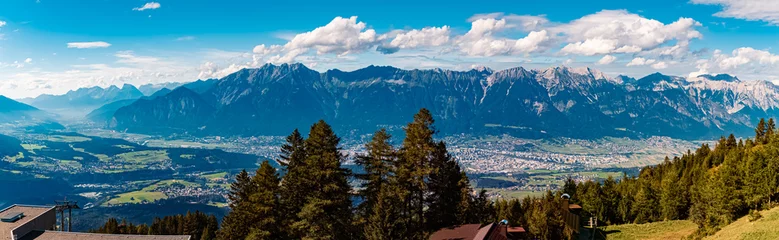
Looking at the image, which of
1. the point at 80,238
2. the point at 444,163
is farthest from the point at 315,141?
the point at 80,238

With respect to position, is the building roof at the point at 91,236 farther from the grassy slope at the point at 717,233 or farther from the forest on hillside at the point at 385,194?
the grassy slope at the point at 717,233

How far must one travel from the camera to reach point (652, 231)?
61.8 metres

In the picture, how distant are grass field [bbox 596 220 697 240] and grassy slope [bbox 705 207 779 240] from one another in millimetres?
12159

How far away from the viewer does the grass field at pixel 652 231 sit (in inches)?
2229

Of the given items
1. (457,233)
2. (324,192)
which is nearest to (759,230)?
(457,233)

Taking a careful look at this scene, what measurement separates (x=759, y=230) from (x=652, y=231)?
88.6 ft

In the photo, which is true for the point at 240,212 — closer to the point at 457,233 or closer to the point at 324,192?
the point at 324,192

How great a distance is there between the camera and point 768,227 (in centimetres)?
3588

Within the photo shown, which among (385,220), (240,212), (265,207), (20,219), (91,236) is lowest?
(91,236)

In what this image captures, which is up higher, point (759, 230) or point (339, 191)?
point (339, 191)

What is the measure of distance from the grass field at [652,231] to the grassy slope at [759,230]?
12159mm

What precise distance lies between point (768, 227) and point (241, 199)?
46.6 meters

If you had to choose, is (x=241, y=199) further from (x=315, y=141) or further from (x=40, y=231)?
(x=40, y=231)

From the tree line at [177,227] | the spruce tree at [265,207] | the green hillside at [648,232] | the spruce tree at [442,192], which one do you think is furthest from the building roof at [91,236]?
the green hillside at [648,232]
